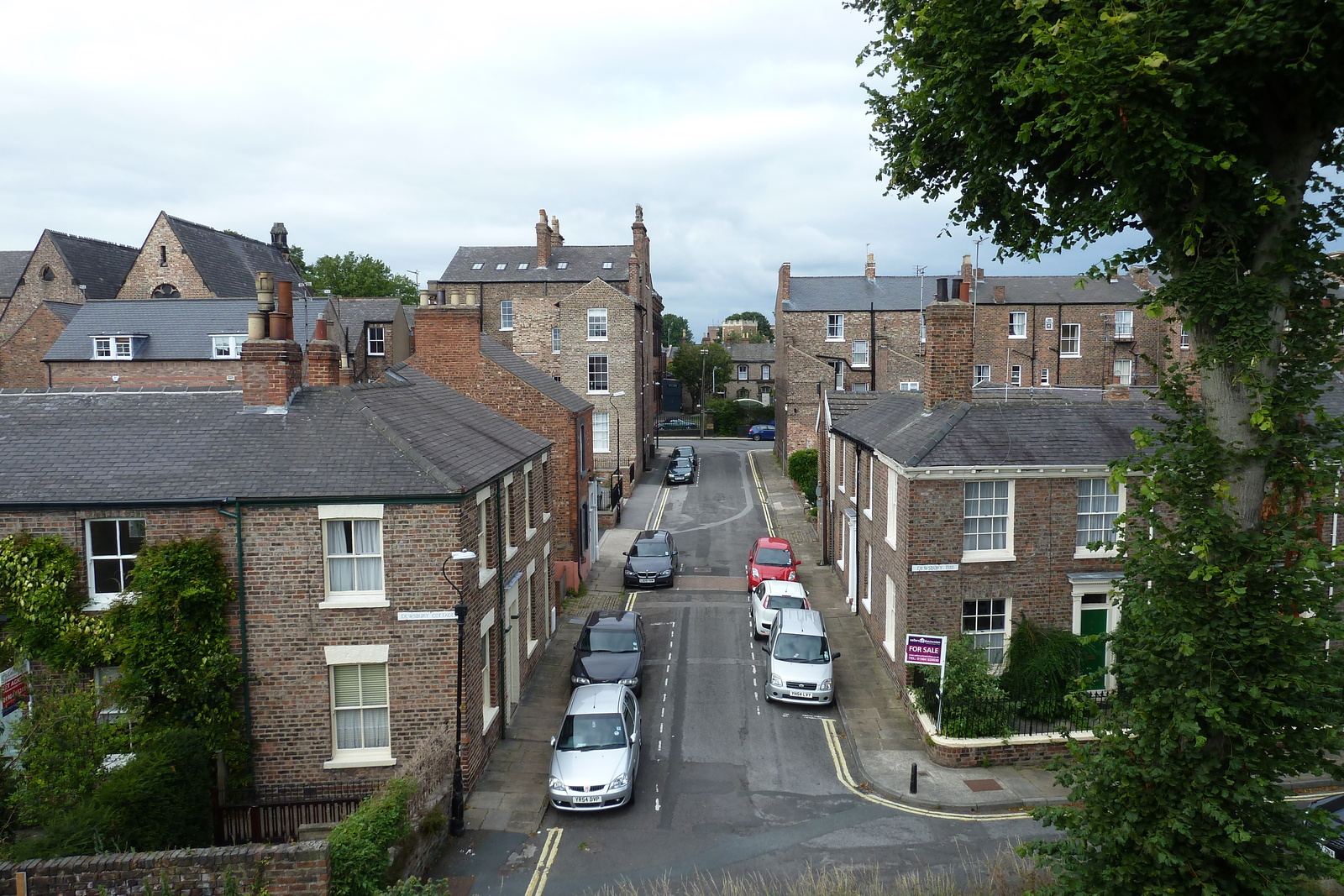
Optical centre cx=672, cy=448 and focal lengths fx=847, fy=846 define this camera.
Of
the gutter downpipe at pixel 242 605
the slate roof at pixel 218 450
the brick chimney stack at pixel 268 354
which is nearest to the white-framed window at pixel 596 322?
the slate roof at pixel 218 450

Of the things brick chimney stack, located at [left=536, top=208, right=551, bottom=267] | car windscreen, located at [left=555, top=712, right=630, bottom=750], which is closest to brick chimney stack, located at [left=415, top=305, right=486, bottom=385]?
car windscreen, located at [left=555, top=712, right=630, bottom=750]

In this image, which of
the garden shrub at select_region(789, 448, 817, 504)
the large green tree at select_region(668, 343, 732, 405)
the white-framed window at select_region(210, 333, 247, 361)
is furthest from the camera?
the large green tree at select_region(668, 343, 732, 405)

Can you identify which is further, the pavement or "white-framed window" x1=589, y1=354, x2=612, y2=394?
"white-framed window" x1=589, y1=354, x2=612, y2=394

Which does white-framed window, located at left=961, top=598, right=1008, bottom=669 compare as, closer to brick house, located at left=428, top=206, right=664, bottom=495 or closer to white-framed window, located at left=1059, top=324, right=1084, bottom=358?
brick house, located at left=428, top=206, right=664, bottom=495

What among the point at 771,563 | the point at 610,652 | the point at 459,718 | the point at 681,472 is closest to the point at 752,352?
the point at 681,472

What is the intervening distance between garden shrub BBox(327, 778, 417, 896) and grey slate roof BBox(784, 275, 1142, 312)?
151ft

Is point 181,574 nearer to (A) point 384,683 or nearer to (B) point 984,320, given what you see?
(A) point 384,683

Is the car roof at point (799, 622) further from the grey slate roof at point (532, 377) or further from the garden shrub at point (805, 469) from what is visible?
the garden shrub at point (805, 469)

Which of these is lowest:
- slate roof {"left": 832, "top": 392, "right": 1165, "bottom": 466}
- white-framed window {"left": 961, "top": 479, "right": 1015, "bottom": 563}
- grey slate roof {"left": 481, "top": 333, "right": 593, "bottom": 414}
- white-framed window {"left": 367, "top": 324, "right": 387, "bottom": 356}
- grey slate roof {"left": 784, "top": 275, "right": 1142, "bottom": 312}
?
white-framed window {"left": 961, "top": 479, "right": 1015, "bottom": 563}

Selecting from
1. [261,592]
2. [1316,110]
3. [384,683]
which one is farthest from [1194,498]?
[261,592]

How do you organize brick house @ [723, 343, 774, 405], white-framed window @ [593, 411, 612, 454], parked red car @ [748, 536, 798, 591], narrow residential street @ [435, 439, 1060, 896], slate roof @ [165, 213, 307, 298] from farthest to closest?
brick house @ [723, 343, 774, 405], slate roof @ [165, 213, 307, 298], white-framed window @ [593, 411, 612, 454], parked red car @ [748, 536, 798, 591], narrow residential street @ [435, 439, 1060, 896]

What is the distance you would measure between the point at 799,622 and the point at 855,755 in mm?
4673

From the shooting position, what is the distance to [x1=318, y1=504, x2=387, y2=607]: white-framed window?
50.4 ft

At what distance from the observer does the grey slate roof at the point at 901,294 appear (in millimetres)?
55469
